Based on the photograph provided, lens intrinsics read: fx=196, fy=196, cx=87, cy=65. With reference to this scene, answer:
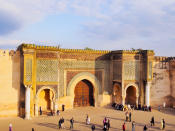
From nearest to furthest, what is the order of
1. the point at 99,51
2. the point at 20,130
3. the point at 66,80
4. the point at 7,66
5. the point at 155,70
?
the point at 20,130 → the point at 7,66 → the point at 66,80 → the point at 99,51 → the point at 155,70

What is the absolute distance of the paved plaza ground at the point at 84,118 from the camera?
12609mm

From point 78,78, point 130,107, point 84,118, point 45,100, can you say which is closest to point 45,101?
point 45,100

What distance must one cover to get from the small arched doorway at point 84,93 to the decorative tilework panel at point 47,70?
→ 3452 millimetres

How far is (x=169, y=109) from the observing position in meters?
19.3

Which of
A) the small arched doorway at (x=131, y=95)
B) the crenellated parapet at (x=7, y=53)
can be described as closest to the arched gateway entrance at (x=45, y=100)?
the crenellated parapet at (x=7, y=53)

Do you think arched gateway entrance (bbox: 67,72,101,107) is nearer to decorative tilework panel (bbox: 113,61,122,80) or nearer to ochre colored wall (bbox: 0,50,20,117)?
decorative tilework panel (bbox: 113,61,122,80)

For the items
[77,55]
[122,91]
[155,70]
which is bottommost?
[122,91]

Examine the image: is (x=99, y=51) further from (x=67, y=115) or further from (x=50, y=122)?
(x=50, y=122)

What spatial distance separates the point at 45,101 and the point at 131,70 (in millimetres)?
8225

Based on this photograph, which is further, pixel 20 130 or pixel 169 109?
pixel 169 109

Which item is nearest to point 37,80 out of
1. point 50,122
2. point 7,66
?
point 7,66

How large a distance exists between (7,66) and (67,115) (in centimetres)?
600

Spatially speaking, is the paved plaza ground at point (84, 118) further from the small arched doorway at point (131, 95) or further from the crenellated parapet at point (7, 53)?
the crenellated parapet at point (7, 53)

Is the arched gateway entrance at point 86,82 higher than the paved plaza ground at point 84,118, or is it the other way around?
the arched gateway entrance at point 86,82
